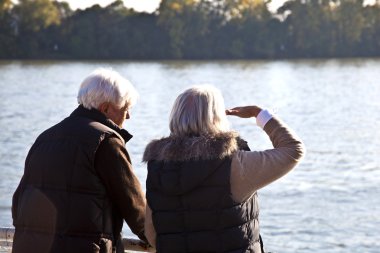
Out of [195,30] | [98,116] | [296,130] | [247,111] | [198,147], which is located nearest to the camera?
[198,147]

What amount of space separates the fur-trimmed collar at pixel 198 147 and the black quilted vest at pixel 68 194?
0.83 feet

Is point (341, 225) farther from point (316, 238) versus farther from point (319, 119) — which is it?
point (319, 119)

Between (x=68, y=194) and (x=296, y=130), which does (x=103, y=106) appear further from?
(x=296, y=130)

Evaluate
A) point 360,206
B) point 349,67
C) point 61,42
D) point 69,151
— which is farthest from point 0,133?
point 61,42

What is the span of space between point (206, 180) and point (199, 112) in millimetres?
256

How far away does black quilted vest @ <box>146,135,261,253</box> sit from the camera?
3.69 meters

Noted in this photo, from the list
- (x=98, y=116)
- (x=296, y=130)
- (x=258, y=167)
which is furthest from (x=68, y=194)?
(x=296, y=130)

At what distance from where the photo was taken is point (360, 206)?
15867 millimetres

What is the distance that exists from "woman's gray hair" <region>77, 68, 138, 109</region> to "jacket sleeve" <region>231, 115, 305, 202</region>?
21.9 inches

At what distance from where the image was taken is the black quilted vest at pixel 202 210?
369cm

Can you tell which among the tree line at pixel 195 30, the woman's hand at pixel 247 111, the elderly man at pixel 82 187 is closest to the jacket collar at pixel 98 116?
the elderly man at pixel 82 187

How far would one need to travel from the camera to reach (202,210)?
369 centimetres

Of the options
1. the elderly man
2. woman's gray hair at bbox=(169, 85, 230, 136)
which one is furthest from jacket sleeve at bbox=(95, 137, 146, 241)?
woman's gray hair at bbox=(169, 85, 230, 136)

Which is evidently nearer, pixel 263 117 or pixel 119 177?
pixel 119 177
